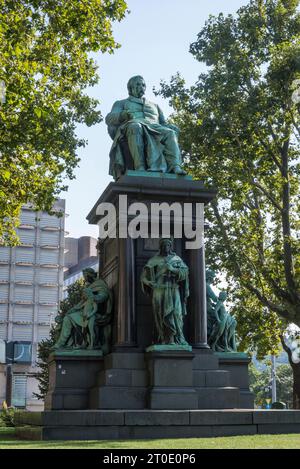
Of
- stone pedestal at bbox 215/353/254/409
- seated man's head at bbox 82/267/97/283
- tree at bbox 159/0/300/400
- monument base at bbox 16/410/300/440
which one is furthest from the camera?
tree at bbox 159/0/300/400

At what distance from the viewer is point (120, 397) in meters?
11.9

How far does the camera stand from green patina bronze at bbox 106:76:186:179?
14.2 metres

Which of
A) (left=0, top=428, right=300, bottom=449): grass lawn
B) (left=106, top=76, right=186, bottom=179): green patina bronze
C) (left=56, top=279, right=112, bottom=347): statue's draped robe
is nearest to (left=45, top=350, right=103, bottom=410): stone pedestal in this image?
(left=56, top=279, right=112, bottom=347): statue's draped robe

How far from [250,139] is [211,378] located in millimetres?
13822

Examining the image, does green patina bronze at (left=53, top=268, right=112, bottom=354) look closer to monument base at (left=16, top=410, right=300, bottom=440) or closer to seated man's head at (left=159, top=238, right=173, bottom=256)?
seated man's head at (left=159, top=238, right=173, bottom=256)

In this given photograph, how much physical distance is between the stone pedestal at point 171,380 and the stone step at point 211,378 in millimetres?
409

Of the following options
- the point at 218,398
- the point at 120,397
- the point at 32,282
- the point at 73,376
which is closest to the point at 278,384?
the point at 32,282

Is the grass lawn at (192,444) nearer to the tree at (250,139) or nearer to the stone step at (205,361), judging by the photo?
the stone step at (205,361)

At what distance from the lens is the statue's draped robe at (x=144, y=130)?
47.0 ft

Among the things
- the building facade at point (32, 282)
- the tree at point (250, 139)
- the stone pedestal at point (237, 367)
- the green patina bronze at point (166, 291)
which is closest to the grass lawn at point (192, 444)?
the green patina bronze at point (166, 291)

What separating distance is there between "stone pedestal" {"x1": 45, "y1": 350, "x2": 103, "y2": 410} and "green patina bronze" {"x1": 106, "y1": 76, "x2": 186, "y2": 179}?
4.07m

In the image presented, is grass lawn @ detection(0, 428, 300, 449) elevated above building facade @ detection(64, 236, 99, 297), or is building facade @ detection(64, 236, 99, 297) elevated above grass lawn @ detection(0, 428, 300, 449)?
building facade @ detection(64, 236, 99, 297)
